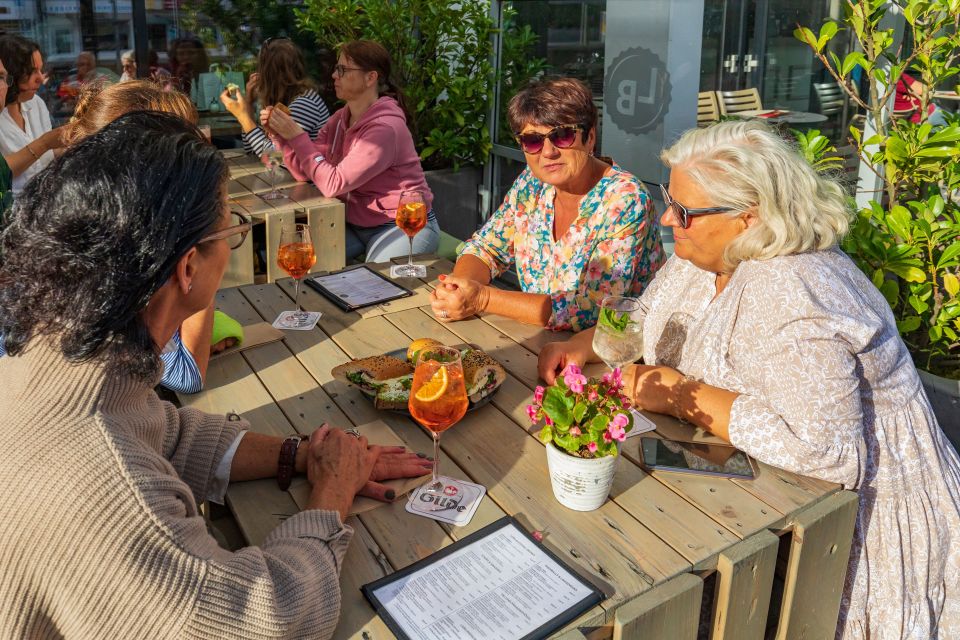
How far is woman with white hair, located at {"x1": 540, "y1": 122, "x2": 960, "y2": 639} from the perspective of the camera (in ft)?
5.35

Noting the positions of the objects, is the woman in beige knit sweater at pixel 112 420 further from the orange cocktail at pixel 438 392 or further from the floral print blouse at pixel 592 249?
the floral print blouse at pixel 592 249

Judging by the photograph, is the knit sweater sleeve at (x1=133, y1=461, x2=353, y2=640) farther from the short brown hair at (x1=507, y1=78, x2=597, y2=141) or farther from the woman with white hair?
the short brown hair at (x1=507, y1=78, x2=597, y2=141)

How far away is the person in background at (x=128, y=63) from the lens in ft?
22.0

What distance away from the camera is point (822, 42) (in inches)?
118

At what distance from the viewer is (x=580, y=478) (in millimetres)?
1477

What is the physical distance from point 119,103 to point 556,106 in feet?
4.71

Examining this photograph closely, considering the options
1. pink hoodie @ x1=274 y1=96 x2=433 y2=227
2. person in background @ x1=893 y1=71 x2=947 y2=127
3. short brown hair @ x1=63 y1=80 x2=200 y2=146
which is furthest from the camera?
pink hoodie @ x1=274 y1=96 x2=433 y2=227

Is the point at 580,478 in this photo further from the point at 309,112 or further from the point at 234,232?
the point at 309,112

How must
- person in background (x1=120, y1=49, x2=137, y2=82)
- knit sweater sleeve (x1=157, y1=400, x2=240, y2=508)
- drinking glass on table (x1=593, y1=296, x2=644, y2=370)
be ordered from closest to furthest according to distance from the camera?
knit sweater sleeve (x1=157, y1=400, x2=240, y2=508)
drinking glass on table (x1=593, y1=296, x2=644, y2=370)
person in background (x1=120, y1=49, x2=137, y2=82)

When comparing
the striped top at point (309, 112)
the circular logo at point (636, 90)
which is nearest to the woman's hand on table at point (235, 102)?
the striped top at point (309, 112)

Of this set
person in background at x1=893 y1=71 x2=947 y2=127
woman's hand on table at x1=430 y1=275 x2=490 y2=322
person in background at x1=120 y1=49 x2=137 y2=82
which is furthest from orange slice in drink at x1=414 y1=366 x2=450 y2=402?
person in background at x1=120 y1=49 x2=137 y2=82

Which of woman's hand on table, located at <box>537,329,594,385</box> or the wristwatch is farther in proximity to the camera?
woman's hand on table, located at <box>537,329,594,385</box>

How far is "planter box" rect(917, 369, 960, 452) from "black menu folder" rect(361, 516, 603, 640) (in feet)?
7.05

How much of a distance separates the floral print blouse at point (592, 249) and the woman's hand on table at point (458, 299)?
9.1 inches
